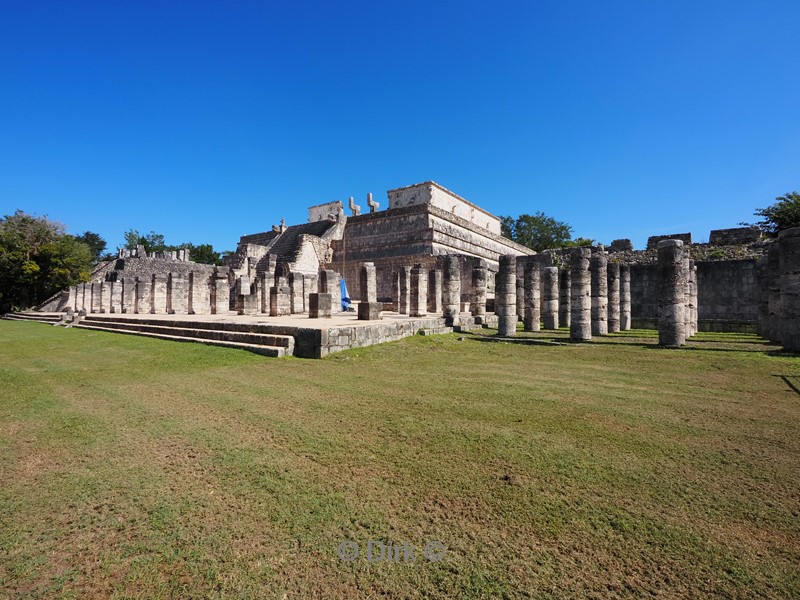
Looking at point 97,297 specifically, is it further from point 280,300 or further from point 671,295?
point 671,295

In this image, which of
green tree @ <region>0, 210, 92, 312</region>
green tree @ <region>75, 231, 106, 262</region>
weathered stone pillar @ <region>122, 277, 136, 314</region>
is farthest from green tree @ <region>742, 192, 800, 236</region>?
green tree @ <region>75, 231, 106, 262</region>

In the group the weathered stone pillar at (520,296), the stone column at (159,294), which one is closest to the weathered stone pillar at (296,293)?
the stone column at (159,294)

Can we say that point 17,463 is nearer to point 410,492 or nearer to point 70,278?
point 410,492

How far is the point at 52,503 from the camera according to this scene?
2.49 m

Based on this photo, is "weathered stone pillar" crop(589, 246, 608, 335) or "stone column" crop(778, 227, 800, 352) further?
"weathered stone pillar" crop(589, 246, 608, 335)

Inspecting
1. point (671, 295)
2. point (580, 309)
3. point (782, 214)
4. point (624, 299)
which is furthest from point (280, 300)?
point (782, 214)

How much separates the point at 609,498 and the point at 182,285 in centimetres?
2262

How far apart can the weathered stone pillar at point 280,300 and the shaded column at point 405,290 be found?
4.98 meters

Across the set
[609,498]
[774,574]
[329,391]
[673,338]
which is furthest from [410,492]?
[673,338]

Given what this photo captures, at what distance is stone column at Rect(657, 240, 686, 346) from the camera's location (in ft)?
32.2

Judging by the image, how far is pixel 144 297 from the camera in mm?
20641

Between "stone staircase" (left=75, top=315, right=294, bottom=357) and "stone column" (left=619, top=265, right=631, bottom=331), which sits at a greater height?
"stone column" (left=619, top=265, right=631, bottom=331)

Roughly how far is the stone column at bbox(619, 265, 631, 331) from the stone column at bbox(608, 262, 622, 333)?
3.41ft

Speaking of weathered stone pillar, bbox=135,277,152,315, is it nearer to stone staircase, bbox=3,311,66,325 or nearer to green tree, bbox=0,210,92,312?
stone staircase, bbox=3,311,66,325
